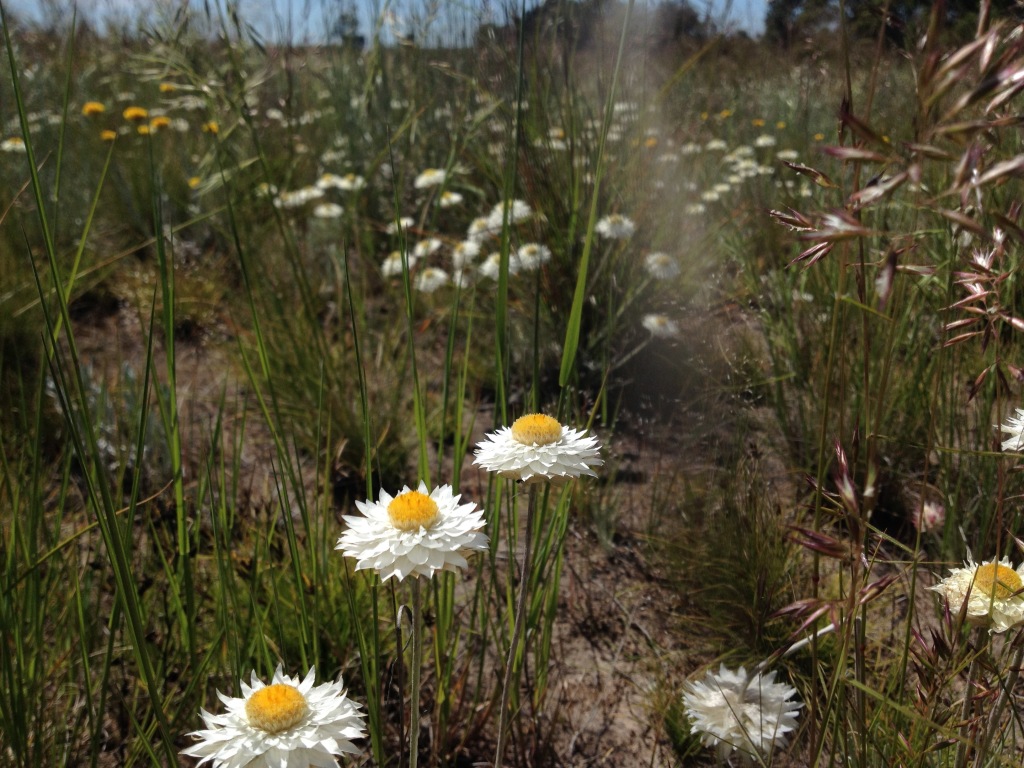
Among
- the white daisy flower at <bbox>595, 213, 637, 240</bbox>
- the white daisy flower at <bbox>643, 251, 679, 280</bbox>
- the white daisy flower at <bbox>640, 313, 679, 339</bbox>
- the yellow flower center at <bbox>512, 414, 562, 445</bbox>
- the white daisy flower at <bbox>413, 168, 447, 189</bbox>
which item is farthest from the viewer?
the white daisy flower at <bbox>413, 168, 447, 189</bbox>

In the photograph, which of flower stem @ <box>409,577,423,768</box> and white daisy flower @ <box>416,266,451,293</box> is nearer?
flower stem @ <box>409,577,423,768</box>

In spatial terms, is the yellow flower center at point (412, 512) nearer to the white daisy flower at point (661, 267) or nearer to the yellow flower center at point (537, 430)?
the yellow flower center at point (537, 430)

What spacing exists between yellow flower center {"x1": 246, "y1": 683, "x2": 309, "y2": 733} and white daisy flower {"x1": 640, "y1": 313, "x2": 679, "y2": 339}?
76.3 inches

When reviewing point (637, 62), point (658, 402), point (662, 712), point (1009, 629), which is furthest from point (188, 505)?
point (637, 62)

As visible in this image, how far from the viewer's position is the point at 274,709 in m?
0.82

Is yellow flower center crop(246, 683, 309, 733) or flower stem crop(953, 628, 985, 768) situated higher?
yellow flower center crop(246, 683, 309, 733)

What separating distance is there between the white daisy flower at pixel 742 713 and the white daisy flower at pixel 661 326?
1.48 m

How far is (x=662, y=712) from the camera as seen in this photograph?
57.3 inches

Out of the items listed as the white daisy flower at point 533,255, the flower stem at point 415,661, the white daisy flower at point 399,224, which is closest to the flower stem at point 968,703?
the flower stem at point 415,661

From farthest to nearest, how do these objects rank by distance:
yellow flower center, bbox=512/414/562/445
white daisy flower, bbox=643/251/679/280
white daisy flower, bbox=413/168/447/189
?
white daisy flower, bbox=413/168/447/189 < white daisy flower, bbox=643/251/679/280 < yellow flower center, bbox=512/414/562/445

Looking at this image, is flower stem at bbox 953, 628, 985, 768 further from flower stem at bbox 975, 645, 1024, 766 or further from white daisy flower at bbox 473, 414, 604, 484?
white daisy flower at bbox 473, 414, 604, 484

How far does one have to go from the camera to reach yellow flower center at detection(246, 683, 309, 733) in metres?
0.82

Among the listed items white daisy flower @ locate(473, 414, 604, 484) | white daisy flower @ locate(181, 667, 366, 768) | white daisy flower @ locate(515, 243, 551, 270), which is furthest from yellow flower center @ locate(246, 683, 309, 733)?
white daisy flower @ locate(515, 243, 551, 270)

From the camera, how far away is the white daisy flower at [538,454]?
100cm
